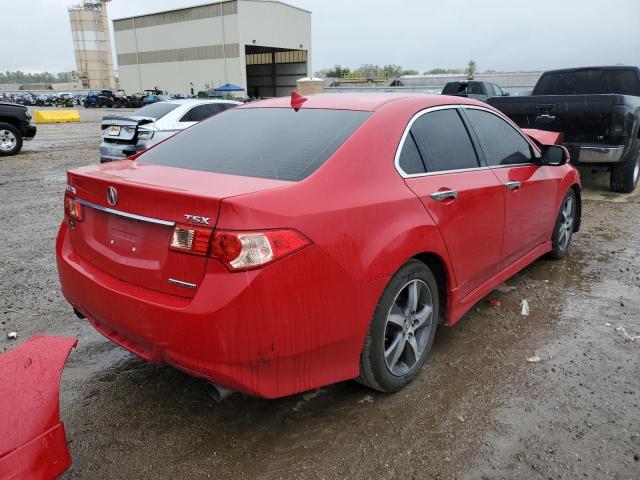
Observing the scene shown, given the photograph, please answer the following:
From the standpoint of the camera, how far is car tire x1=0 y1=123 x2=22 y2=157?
1300 cm

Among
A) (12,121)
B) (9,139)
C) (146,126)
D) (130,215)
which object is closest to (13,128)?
(12,121)

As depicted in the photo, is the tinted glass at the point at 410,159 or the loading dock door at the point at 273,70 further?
the loading dock door at the point at 273,70

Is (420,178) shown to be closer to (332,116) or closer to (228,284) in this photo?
(332,116)

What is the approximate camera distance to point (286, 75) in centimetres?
7000

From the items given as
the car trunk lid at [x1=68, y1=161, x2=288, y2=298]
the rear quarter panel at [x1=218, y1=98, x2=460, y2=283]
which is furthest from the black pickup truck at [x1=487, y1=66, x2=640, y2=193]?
the car trunk lid at [x1=68, y1=161, x2=288, y2=298]

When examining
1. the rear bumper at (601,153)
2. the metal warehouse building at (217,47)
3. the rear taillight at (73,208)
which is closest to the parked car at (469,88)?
the rear bumper at (601,153)

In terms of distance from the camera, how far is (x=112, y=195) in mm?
2422

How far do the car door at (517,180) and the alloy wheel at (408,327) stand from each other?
3.46 feet

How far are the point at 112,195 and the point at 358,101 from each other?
59.9 inches

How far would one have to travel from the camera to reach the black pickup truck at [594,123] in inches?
278

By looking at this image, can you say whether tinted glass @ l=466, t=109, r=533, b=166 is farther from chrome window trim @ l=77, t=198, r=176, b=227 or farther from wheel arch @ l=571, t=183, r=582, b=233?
chrome window trim @ l=77, t=198, r=176, b=227

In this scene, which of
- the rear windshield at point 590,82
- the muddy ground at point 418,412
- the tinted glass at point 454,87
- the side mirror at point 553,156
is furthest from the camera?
the tinted glass at point 454,87

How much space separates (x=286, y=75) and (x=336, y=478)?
71972 mm

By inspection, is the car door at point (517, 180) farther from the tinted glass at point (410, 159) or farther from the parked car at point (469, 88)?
the parked car at point (469, 88)
